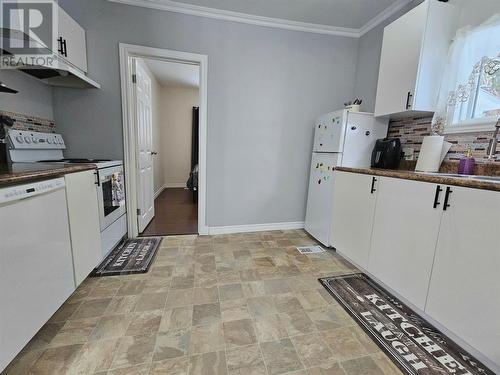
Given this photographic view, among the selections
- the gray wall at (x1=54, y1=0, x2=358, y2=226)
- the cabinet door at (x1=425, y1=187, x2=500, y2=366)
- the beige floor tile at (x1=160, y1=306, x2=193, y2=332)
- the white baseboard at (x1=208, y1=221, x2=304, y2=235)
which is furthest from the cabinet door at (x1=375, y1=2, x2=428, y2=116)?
the beige floor tile at (x1=160, y1=306, x2=193, y2=332)

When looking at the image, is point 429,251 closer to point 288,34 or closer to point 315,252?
point 315,252

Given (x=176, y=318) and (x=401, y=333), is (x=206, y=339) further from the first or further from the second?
(x=401, y=333)

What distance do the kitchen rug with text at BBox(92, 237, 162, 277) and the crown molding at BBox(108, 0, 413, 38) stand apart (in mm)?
2435

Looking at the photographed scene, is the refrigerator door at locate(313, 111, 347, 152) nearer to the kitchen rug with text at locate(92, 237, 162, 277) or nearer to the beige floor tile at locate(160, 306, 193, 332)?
the beige floor tile at locate(160, 306, 193, 332)

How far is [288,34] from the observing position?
258 centimetres

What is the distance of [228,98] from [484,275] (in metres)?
2.49

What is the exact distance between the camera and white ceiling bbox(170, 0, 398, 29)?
2.18 m

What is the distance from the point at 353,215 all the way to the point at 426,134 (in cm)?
98

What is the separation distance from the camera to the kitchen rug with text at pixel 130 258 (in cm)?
189

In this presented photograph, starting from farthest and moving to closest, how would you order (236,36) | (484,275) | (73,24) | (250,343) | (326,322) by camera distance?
1. (236,36)
2. (73,24)
3. (326,322)
4. (250,343)
5. (484,275)

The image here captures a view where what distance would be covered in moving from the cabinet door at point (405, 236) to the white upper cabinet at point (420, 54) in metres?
0.78

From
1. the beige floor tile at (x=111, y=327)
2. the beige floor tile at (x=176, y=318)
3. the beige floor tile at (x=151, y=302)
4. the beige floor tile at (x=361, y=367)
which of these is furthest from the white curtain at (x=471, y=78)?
the beige floor tile at (x=111, y=327)

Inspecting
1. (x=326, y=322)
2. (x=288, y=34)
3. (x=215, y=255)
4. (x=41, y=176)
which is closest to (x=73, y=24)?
(x=41, y=176)

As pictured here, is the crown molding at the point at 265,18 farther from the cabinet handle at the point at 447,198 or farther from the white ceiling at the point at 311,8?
the cabinet handle at the point at 447,198
